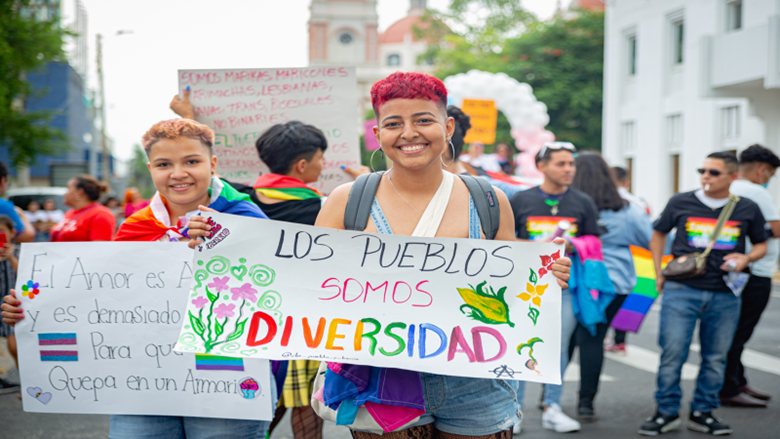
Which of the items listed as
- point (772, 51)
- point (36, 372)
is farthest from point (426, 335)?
point (772, 51)

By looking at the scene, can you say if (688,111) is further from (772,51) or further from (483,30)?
(483,30)

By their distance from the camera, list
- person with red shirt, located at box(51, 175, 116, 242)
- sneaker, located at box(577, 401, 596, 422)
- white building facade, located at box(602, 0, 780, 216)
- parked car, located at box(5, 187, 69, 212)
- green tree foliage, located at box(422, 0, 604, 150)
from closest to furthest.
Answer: sneaker, located at box(577, 401, 596, 422) < person with red shirt, located at box(51, 175, 116, 242) < white building facade, located at box(602, 0, 780, 216) < parked car, located at box(5, 187, 69, 212) < green tree foliage, located at box(422, 0, 604, 150)

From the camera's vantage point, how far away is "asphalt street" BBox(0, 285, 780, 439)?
181 inches

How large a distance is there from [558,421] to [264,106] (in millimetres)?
2921

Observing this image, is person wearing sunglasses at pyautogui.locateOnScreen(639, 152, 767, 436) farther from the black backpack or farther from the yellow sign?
the yellow sign

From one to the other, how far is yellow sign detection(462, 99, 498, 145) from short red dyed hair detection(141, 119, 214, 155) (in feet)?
20.6

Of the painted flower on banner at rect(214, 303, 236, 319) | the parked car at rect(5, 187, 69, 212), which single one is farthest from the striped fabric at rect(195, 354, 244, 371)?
the parked car at rect(5, 187, 69, 212)

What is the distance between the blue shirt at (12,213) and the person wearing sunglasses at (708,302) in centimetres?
514

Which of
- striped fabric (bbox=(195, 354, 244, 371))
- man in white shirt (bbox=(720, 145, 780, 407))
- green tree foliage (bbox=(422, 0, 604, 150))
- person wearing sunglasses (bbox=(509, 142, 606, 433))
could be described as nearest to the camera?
striped fabric (bbox=(195, 354, 244, 371))

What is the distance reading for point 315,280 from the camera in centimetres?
233

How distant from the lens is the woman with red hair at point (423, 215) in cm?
226

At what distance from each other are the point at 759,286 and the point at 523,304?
3.73 meters

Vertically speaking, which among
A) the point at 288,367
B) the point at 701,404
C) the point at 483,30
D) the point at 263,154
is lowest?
the point at 701,404

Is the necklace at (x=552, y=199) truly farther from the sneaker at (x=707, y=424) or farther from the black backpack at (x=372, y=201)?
the black backpack at (x=372, y=201)
